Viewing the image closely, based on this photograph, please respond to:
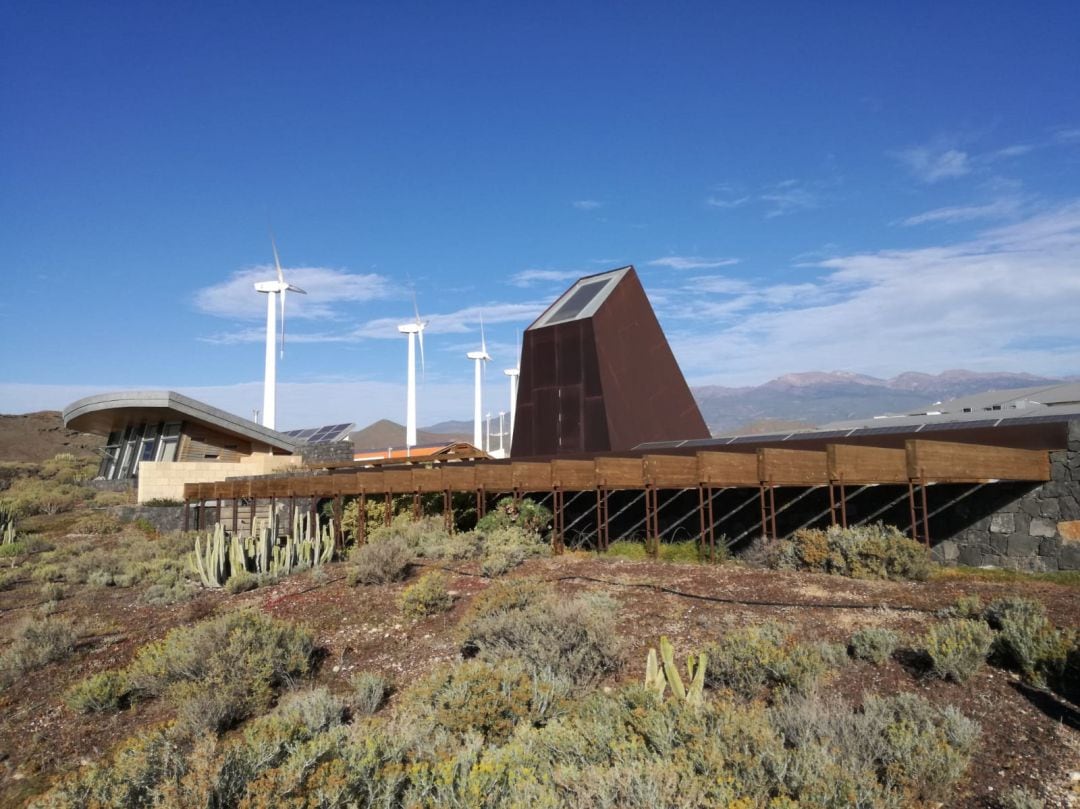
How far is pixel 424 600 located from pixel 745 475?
25.5 ft

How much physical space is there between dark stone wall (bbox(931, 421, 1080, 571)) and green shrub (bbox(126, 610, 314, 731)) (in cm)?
1386

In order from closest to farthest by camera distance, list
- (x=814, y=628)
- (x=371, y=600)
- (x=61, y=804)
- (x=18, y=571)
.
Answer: (x=61, y=804) → (x=814, y=628) → (x=371, y=600) → (x=18, y=571)

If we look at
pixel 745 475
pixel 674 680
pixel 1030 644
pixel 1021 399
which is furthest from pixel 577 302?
pixel 674 680

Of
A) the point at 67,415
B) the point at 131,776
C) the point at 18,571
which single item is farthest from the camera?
the point at 67,415

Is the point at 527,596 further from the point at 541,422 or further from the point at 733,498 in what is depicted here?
the point at 541,422

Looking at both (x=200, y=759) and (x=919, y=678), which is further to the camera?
(x=919, y=678)

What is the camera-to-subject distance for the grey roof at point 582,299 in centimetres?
2458

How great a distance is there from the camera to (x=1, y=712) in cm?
841

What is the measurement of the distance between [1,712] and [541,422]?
1780 cm

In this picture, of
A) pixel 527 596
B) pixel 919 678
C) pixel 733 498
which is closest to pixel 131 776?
pixel 527 596

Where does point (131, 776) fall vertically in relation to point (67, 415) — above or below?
below

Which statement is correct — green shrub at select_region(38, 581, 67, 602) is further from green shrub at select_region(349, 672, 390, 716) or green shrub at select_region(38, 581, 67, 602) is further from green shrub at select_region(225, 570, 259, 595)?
green shrub at select_region(349, 672, 390, 716)

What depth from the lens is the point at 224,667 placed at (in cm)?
801

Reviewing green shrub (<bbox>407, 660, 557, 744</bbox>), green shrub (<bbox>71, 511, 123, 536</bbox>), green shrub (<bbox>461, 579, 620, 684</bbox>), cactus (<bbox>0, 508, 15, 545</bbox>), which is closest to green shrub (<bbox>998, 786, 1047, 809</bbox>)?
green shrub (<bbox>407, 660, 557, 744</bbox>)
